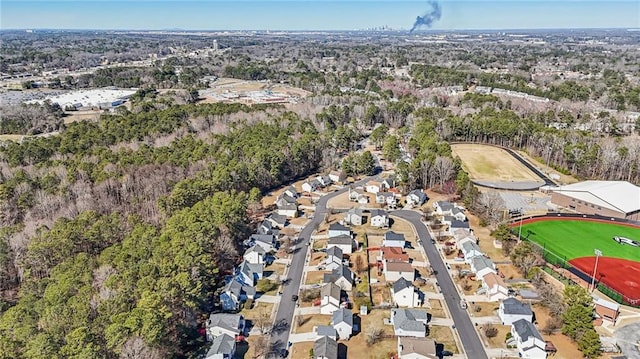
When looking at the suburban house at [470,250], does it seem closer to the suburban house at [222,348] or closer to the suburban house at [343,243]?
the suburban house at [343,243]

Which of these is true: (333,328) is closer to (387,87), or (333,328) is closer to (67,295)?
(67,295)

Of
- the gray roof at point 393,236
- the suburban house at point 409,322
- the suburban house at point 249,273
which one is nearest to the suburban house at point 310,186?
the gray roof at point 393,236

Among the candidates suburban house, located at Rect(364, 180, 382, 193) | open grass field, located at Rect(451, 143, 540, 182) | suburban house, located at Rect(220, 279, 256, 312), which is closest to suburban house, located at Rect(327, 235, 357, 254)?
suburban house, located at Rect(220, 279, 256, 312)

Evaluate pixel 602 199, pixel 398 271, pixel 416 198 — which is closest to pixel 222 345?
pixel 398 271

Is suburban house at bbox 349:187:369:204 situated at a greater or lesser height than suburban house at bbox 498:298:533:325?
greater

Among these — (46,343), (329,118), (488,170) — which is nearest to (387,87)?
(329,118)

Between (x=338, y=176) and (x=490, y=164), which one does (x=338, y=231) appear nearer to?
(x=338, y=176)

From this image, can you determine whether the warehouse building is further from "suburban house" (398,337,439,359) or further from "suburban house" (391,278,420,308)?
"suburban house" (398,337,439,359)
